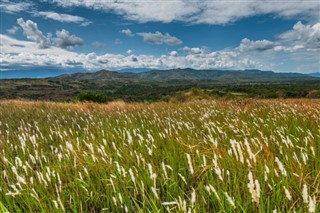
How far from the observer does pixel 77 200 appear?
3.92m

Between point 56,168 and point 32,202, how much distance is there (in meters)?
1.16

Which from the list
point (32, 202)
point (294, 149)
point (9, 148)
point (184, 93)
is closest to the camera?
Result: point (32, 202)

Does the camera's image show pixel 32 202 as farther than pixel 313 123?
No

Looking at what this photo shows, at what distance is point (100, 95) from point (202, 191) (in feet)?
94.4

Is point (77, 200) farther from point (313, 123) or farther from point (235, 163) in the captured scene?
point (313, 123)

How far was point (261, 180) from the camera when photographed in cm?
364

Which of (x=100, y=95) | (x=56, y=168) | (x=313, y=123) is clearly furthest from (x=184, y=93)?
(x=56, y=168)

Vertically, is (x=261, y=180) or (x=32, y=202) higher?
(x=261, y=180)

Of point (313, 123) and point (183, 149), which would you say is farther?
point (313, 123)

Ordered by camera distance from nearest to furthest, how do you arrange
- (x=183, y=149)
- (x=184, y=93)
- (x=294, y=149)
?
1. (x=294, y=149)
2. (x=183, y=149)
3. (x=184, y=93)

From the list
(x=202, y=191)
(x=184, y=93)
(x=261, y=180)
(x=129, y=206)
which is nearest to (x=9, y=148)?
(x=129, y=206)

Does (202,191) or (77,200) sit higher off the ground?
(202,191)

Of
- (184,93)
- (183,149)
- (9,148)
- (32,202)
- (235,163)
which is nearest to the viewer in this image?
(32,202)

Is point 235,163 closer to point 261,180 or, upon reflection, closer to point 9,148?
point 261,180
